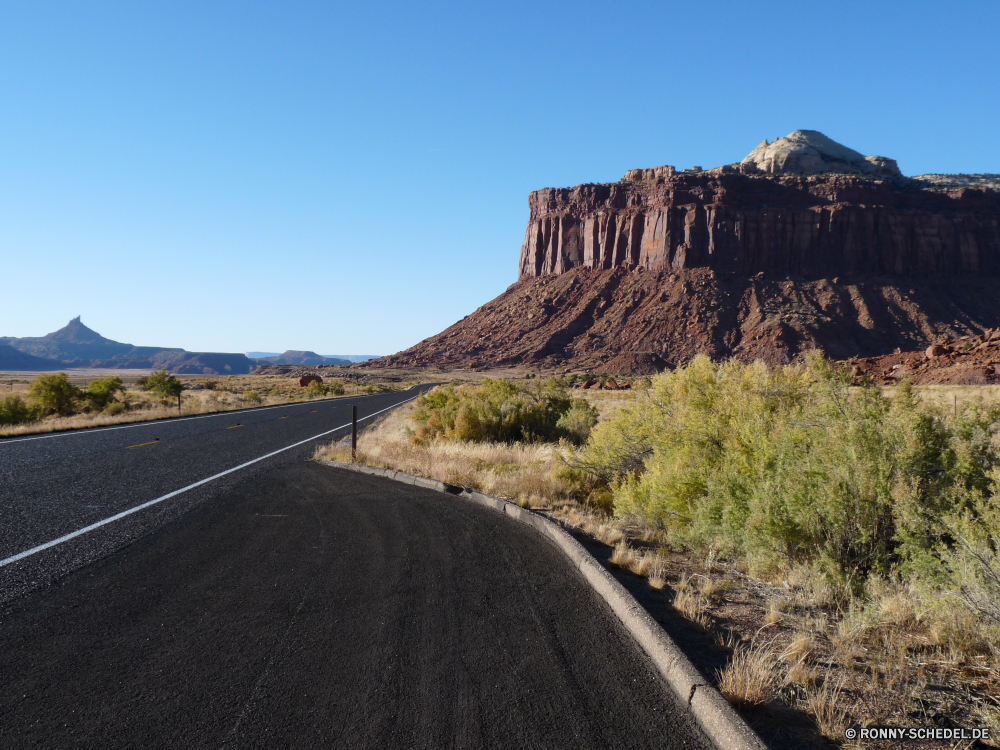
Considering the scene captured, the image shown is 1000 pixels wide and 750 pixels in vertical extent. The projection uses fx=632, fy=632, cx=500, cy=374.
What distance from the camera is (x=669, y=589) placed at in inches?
222

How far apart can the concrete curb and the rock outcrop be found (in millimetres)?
98660

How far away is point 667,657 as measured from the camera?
4105mm

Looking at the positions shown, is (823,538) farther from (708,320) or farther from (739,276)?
(739,276)

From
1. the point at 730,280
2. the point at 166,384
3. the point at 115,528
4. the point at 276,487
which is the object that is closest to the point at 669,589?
the point at 115,528

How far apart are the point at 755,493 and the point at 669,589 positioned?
1277 mm

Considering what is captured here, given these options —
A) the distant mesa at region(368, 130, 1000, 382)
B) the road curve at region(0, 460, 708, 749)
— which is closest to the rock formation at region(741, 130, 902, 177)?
the distant mesa at region(368, 130, 1000, 382)

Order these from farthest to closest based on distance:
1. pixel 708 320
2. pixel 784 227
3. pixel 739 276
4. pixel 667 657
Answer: pixel 784 227 → pixel 739 276 → pixel 708 320 → pixel 667 657

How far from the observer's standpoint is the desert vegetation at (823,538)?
3.77 meters

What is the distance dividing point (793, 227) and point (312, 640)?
10880 centimetres

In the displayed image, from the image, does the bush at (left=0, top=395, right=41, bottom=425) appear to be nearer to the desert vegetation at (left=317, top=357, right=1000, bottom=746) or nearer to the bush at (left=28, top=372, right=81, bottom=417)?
the bush at (left=28, top=372, right=81, bottom=417)

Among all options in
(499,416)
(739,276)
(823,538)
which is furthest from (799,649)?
(739,276)

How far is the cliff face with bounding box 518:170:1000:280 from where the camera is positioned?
96.6 m

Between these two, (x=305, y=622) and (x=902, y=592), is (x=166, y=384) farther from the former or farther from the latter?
(x=902, y=592)

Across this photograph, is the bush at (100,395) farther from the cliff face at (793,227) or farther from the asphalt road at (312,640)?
the cliff face at (793,227)
